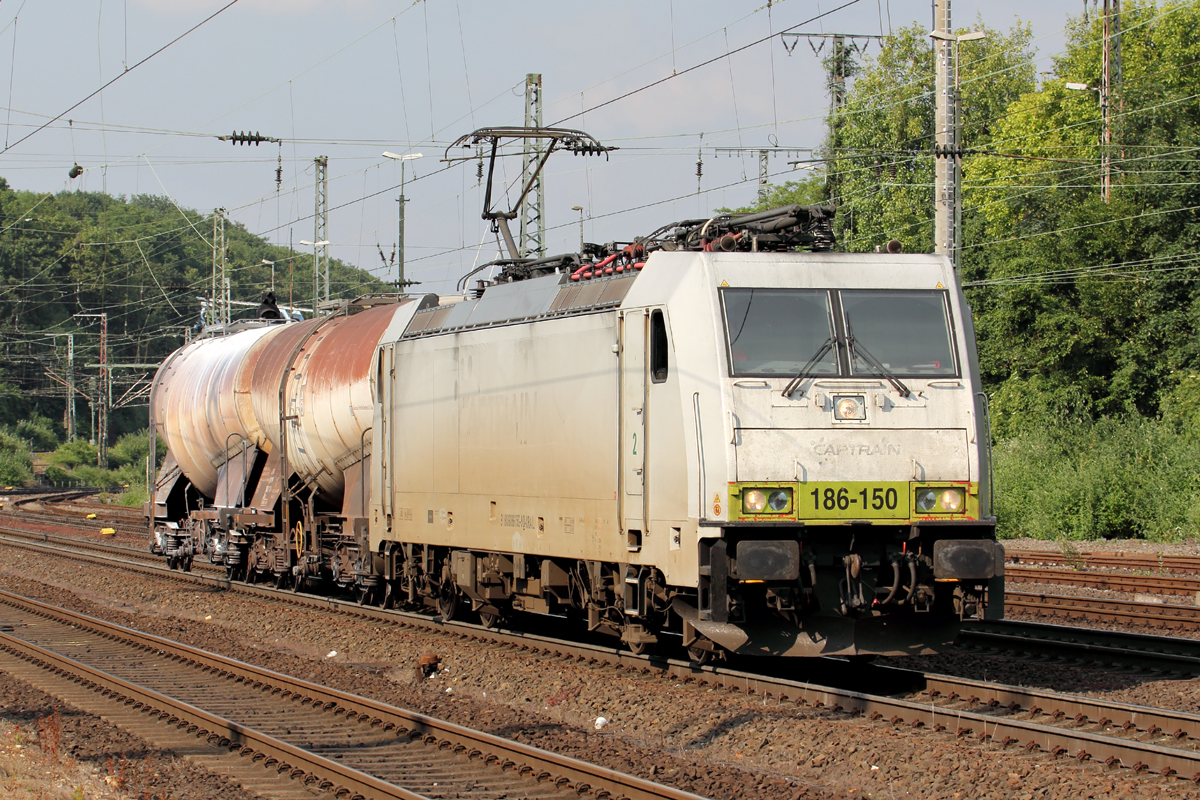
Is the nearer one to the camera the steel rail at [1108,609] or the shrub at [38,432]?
the steel rail at [1108,609]

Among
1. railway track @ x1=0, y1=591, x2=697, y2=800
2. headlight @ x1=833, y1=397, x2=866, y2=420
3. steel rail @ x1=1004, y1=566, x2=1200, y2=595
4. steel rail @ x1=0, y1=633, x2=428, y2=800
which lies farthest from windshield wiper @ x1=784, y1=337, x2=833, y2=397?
steel rail @ x1=1004, y1=566, x2=1200, y2=595

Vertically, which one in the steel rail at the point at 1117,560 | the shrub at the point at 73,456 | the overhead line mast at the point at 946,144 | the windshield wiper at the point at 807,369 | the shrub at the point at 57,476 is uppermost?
the overhead line mast at the point at 946,144

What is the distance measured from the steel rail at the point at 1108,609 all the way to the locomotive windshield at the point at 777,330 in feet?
21.5

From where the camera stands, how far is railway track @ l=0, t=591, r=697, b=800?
7797 millimetres

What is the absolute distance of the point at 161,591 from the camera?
68.5ft

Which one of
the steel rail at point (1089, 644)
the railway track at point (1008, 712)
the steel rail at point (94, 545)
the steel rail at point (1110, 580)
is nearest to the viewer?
the railway track at point (1008, 712)

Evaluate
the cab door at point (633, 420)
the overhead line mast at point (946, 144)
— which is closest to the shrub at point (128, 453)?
the overhead line mast at point (946, 144)

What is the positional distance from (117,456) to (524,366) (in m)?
65.8

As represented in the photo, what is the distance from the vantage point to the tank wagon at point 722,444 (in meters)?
9.42

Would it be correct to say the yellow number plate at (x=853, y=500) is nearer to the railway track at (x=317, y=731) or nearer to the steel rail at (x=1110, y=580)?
the railway track at (x=317, y=731)

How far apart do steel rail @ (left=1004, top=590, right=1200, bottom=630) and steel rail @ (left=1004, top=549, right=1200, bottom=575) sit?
422cm

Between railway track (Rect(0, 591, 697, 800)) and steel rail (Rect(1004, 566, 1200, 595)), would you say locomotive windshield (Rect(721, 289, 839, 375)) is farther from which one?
steel rail (Rect(1004, 566, 1200, 595))

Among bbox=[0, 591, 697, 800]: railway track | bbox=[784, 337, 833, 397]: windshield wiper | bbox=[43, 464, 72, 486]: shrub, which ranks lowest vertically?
bbox=[0, 591, 697, 800]: railway track

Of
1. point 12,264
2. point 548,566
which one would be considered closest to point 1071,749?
point 548,566
